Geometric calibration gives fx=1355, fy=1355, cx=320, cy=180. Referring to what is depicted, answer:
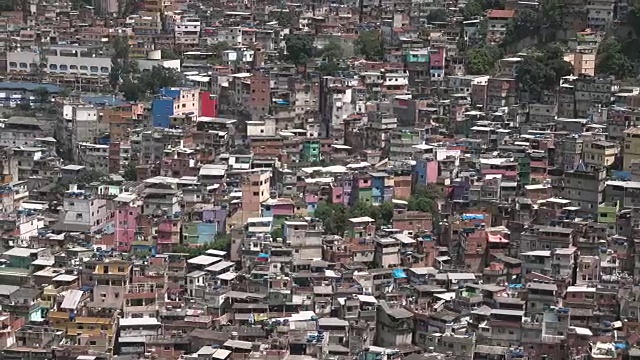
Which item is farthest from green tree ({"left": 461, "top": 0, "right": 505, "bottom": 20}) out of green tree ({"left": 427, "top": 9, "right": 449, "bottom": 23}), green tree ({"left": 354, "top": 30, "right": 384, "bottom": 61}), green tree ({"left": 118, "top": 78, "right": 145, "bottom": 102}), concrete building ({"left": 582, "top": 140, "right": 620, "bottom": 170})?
concrete building ({"left": 582, "top": 140, "right": 620, "bottom": 170})

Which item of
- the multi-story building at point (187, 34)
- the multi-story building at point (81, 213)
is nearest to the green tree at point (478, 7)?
the multi-story building at point (187, 34)

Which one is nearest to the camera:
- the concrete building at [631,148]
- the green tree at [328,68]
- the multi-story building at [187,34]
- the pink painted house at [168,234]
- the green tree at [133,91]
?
the pink painted house at [168,234]

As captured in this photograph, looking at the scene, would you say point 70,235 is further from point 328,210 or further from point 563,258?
point 563,258

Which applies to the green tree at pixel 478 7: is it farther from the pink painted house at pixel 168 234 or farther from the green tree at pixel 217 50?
the pink painted house at pixel 168 234

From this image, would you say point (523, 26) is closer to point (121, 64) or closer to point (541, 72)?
point (541, 72)

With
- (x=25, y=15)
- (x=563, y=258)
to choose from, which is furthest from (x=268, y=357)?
(x=25, y=15)

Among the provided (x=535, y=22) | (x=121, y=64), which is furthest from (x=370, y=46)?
(x=121, y=64)
